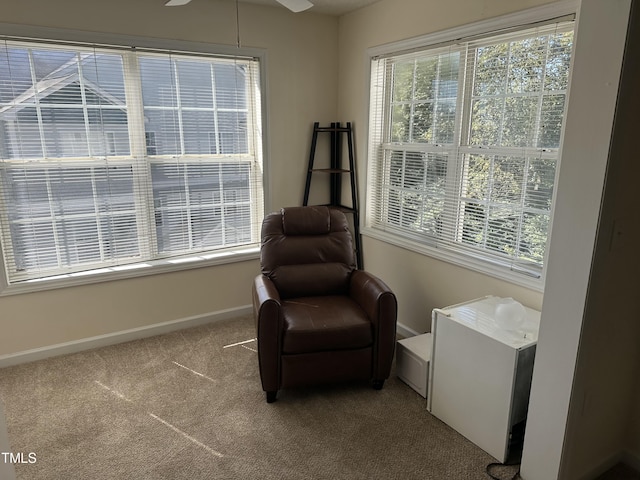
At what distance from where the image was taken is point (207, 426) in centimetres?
233

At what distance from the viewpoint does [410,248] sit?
3.23 meters

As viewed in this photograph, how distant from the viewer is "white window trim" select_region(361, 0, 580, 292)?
216cm

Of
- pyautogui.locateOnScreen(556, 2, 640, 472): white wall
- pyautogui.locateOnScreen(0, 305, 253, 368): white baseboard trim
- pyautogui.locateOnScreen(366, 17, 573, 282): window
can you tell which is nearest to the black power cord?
pyautogui.locateOnScreen(556, 2, 640, 472): white wall

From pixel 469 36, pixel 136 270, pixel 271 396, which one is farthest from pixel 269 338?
pixel 469 36

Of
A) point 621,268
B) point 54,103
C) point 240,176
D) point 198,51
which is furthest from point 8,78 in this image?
point 621,268

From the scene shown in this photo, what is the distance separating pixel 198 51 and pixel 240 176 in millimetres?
977

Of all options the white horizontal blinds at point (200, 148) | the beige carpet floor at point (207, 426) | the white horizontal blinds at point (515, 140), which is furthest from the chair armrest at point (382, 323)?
the white horizontal blinds at point (200, 148)

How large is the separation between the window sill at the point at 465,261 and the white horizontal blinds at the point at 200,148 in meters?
1.19

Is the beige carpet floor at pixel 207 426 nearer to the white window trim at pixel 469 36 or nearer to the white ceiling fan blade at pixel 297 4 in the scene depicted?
the white window trim at pixel 469 36

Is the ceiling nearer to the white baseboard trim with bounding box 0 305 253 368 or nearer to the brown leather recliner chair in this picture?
the brown leather recliner chair

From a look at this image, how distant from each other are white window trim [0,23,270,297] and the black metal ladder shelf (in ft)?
1.33

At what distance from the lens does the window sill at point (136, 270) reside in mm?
2891

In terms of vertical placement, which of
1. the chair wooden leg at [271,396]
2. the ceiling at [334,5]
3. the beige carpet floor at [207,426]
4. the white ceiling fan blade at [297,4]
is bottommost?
the beige carpet floor at [207,426]

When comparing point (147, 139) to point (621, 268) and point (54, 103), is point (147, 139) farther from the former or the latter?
point (621, 268)
